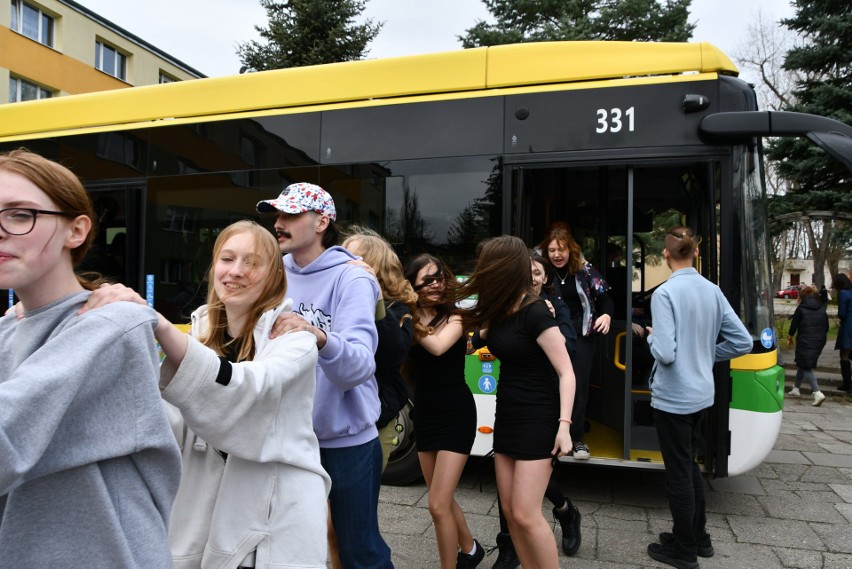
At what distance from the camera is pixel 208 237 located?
5324mm

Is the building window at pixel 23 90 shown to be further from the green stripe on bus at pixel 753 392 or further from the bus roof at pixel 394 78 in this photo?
the green stripe on bus at pixel 753 392

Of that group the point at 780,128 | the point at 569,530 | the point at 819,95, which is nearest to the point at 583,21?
the point at 819,95

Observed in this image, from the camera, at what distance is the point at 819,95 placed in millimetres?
13984

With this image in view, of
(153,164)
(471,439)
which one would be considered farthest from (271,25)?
(471,439)

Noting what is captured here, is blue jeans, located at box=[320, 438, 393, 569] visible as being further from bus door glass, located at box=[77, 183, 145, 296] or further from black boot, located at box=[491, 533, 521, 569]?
bus door glass, located at box=[77, 183, 145, 296]

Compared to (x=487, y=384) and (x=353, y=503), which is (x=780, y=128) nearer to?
(x=487, y=384)

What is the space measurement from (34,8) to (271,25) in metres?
10.8

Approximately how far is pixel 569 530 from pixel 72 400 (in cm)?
337

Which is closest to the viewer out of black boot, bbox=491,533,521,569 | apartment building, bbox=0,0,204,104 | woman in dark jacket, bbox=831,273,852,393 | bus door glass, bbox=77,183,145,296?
black boot, bbox=491,533,521,569

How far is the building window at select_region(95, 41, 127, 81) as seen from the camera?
92.7 ft

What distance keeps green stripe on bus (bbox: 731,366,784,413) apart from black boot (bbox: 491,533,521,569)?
1824 mm

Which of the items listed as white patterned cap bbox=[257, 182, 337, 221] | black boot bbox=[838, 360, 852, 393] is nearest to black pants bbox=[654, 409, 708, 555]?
white patterned cap bbox=[257, 182, 337, 221]

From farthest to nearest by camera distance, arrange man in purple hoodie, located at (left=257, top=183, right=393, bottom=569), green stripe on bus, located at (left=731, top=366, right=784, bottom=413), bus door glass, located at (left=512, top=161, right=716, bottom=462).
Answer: bus door glass, located at (left=512, top=161, right=716, bottom=462), green stripe on bus, located at (left=731, top=366, right=784, bottom=413), man in purple hoodie, located at (left=257, top=183, right=393, bottom=569)

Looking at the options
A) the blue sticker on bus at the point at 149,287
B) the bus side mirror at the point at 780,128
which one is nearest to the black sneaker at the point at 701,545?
the bus side mirror at the point at 780,128
